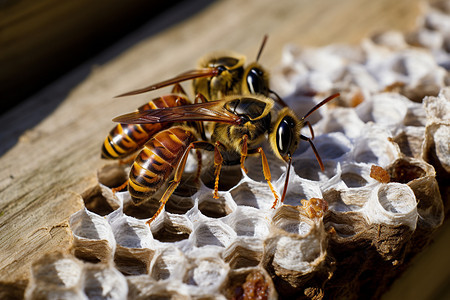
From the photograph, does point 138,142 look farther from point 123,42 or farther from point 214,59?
point 123,42

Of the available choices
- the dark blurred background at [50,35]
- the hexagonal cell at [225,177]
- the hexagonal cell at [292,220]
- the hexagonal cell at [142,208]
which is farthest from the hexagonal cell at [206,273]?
the dark blurred background at [50,35]

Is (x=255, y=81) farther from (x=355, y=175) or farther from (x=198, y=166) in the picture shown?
(x=355, y=175)

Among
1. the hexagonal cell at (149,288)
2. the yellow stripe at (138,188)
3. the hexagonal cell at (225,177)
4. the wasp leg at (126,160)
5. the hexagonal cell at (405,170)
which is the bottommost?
the hexagonal cell at (405,170)

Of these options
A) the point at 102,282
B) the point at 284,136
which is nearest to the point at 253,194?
the point at 284,136

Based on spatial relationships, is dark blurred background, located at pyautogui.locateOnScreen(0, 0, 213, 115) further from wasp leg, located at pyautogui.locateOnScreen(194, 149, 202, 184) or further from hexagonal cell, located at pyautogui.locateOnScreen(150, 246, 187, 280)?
hexagonal cell, located at pyautogui.locateOnScreen(150, 246, 187, 280)

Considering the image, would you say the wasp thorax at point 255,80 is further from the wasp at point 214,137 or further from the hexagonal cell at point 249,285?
the hexagonal cell at point 249,285

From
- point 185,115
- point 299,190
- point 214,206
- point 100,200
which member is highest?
point 185,115
